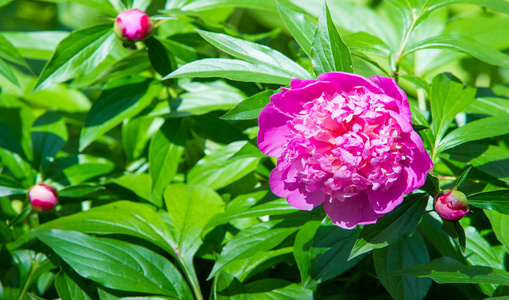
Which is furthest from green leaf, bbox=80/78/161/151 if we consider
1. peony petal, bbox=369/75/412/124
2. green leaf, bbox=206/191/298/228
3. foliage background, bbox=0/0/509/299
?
peony petal, bbox=369/75/412/124

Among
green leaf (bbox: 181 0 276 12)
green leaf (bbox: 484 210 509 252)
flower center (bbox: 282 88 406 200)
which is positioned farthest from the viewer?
green leaf (bbox: 181 0 276 12)

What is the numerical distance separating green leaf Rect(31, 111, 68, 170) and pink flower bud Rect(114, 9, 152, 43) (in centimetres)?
26

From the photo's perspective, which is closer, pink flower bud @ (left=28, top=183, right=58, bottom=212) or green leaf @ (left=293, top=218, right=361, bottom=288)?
green leaf @ (left=293, top=218, right=361, bottom=288)

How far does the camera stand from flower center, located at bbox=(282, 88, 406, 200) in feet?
1.69

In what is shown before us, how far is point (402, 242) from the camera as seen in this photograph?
0.70 meters

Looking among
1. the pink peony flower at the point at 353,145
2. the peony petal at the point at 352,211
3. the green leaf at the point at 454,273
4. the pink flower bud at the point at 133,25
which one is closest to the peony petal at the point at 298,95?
the pink peony flower at the point at 353,145

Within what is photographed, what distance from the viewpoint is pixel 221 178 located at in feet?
2.84

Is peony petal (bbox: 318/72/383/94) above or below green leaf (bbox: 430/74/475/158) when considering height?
above

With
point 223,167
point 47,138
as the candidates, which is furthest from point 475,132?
point 47,138

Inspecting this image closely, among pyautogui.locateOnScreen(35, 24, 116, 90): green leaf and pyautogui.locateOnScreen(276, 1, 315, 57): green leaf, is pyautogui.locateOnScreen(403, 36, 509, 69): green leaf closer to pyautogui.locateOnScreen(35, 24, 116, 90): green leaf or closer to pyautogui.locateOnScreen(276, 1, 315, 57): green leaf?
pyautogui.locateOnScreen(276, 1, 315, 57): green leaf

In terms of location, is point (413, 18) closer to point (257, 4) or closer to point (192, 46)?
point (257, 4)

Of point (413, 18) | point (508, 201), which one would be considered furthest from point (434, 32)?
point (508, 201)

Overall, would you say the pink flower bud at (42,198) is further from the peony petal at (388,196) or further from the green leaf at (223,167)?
the peony petal at (388,196)

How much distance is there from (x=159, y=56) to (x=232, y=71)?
0.28m
